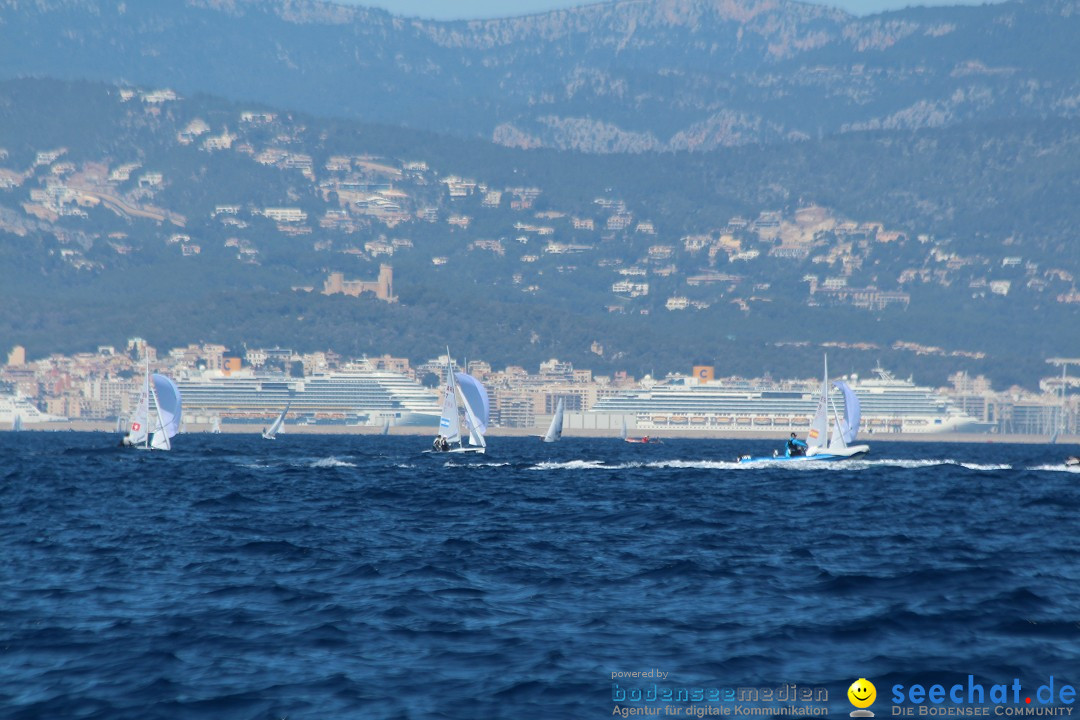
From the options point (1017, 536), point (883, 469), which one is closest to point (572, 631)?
point (1017, 536)

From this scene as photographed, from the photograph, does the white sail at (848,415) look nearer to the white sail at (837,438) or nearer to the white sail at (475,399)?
the white sail at (837,438)

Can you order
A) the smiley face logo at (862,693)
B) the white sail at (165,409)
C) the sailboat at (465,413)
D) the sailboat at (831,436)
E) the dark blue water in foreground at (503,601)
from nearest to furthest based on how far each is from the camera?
the smiley face logo at (862,693)
the dark blue water in foreground at (503,601)
the sailboat at (831,436)
the sailboat at (465,413)
the white sail at (165,409)

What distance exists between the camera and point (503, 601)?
29.0 m

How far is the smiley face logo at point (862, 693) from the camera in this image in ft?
71.2

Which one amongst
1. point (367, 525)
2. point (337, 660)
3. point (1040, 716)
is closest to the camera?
point (1040, 716)

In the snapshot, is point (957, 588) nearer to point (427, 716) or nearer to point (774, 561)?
point (774, 561)

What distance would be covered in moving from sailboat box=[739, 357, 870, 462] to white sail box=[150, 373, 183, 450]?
3167 centimetres

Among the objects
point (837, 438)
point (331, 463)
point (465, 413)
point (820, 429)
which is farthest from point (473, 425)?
point (820, 429)

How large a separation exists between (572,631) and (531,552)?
939 cm

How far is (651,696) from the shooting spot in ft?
73.7

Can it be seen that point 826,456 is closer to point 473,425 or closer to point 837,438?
point 837,438

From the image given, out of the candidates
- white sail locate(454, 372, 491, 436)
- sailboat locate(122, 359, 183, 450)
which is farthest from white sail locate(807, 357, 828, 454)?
sailboat locate(122, 359, 183, 450)

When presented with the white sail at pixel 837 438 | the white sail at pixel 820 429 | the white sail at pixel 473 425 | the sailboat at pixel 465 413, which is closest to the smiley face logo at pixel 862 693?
the white sail at pixel 820 429

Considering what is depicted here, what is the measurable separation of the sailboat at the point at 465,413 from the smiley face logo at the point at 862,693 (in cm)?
6575
